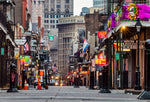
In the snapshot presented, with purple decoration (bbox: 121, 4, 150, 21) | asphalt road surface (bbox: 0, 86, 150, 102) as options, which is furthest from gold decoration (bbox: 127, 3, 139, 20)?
asphalt road surface (bbox: 0, 86, 150, 102)

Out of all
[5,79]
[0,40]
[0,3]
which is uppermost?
[0,3]

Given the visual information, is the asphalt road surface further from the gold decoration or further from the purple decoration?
the gold decoration

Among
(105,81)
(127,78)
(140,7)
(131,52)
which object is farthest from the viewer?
(131,52)

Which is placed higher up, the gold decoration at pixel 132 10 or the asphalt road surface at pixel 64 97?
the gold decoration at pixel 132 10

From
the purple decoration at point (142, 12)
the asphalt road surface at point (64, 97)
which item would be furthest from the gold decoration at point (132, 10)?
the asphalt road surface at point (64, 97)

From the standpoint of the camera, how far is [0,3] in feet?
176

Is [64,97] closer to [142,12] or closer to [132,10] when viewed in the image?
[142,12]

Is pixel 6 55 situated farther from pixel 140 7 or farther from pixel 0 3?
pixel 140 7

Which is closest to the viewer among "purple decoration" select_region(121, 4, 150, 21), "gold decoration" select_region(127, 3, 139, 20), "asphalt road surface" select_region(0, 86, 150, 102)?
"asphalt road surface" select_region(0, 86, 150, 102)

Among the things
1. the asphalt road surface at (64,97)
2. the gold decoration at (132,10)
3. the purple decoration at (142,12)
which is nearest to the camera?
the asphalt road surface at (64,97)

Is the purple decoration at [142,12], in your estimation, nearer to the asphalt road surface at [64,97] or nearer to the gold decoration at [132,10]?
the gold decoration at [132,10]

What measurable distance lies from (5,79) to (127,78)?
13271 mm

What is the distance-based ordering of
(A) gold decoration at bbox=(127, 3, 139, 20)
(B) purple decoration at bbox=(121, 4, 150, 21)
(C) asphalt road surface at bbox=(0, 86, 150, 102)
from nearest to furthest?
1. (C) asphalt road surface at bbox=(0, 86, 150, 102)
2. (B) purple decoration at bbox=(121, 4, 150, 21)
3. (A) gold decoration at bbox=(127, 3, 139, 20)

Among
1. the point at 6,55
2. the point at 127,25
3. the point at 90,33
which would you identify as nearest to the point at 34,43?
the point at 90,33
